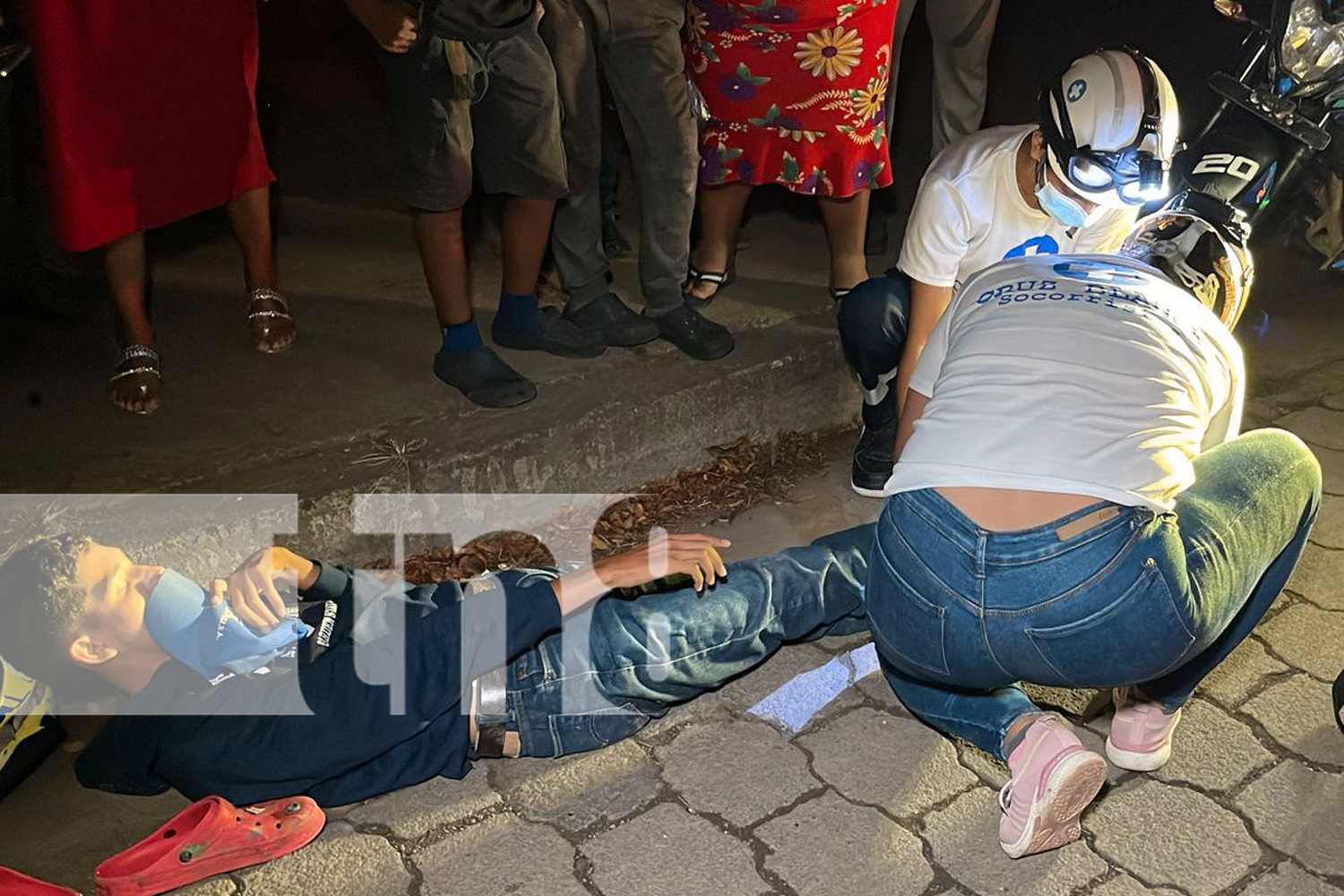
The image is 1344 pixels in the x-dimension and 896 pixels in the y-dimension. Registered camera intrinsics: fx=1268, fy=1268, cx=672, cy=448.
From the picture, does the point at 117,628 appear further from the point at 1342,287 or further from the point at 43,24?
the point at 1342,287

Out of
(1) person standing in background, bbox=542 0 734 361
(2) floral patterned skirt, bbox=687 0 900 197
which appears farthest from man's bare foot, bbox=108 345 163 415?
(2) floral patterned skirt, bbox=687 0 900 197

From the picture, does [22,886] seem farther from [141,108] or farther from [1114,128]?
[1114,128]

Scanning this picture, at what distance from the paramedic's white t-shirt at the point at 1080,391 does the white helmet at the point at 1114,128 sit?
0.47 m

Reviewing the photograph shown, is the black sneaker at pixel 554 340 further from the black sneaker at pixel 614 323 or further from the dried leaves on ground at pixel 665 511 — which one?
the dried leaves on ground at pixel 665 511

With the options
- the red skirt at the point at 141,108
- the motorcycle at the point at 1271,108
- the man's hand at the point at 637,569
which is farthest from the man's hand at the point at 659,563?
the motorcycle at the point at 1271,108

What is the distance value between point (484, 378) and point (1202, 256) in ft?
5.93

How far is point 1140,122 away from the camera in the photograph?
254 centimetres

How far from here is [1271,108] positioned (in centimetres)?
390

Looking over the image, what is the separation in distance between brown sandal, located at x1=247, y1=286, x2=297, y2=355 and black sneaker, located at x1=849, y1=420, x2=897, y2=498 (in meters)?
1.67

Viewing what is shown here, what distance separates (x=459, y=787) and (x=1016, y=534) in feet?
3.90

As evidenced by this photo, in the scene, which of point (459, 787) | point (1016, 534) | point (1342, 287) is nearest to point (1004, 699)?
point (1016, 534)

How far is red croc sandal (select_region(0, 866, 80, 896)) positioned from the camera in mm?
2055

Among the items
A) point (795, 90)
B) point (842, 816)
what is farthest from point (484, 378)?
point (842, 816)

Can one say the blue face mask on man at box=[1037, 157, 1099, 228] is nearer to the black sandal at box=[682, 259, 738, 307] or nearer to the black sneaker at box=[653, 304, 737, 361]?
the black sneaker at box=[653, 304, 737, 361]
